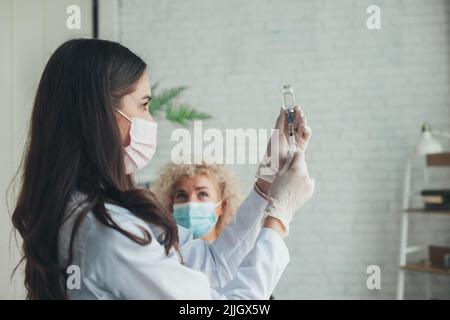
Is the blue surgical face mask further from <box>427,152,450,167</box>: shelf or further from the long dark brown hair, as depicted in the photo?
<box>427,152,450,167</box>: shelf

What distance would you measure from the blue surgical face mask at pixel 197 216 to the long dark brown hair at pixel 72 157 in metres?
0.96

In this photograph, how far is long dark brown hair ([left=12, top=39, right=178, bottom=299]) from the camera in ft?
2.46

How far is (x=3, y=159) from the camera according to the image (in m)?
1.95

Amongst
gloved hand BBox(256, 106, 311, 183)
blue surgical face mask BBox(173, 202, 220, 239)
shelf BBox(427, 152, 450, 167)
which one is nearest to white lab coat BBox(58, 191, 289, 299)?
gloved hand BBox(256, 106, 311, 183)

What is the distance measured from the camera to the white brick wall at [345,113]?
288 cm

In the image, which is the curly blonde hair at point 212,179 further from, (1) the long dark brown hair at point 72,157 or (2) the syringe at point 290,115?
(1) the long dark brown hair at point 72,157

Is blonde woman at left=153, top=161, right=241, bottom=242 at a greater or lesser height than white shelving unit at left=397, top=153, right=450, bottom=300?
greater

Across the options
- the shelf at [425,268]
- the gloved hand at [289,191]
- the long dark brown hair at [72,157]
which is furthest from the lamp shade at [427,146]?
the long dark brown hair at [72,157]

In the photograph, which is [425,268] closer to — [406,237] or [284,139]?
[406,237]

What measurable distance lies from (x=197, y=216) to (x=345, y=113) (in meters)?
1.48

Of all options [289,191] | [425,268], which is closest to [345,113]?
[425,268]

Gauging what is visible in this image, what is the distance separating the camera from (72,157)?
758 millimetres
